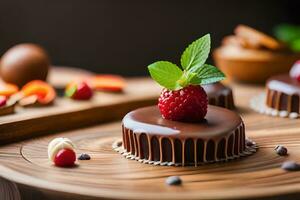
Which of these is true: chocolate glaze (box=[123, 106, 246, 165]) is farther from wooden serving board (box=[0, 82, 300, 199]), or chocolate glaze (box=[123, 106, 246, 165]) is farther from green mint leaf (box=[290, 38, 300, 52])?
green mint leaf (box=[290, 38, 300, 52])

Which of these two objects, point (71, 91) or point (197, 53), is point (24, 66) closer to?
point (71, 91)

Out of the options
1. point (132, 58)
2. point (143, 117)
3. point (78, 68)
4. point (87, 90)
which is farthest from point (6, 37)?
point (143, 117)

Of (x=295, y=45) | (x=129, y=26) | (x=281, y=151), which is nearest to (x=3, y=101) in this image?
(x=281, y=151)

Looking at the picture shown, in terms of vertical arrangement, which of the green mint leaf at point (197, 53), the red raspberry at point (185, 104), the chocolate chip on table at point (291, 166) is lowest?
the chocolate chip on table at point (291, 166)

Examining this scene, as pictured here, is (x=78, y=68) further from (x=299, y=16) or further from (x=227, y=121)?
(x=227, y=121)

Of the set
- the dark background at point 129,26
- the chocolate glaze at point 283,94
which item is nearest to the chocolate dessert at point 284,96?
the chocolate glaze at point 283,94

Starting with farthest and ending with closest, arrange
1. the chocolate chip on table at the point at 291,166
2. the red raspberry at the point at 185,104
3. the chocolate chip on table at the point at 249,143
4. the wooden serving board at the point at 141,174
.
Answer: the chocolate chip on table at the point at 249,143, the red raspberry at the point at 185,104, the chocolate chip on table at the point at 291,166, the wooden serving board at the point at 141,174

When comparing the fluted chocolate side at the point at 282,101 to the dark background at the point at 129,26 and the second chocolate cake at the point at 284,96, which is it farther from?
the dark background at the point at 129,26
